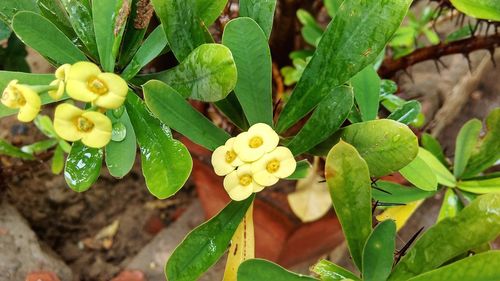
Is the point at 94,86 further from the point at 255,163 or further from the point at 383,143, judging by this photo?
the point at 383,143

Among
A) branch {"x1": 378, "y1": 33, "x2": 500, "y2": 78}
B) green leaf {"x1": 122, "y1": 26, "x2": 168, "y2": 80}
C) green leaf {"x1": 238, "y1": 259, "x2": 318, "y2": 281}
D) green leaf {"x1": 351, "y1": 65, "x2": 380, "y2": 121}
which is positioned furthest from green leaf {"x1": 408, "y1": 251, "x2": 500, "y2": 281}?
branch {"x1": 378, "y1": 33, "x2": 500, "y2": 78}

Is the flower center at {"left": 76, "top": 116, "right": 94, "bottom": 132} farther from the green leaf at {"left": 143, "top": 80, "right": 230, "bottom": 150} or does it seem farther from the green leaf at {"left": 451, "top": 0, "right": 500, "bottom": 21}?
the green leaf at {"left": 451, "top": 0, "right": 500, "bottom": 21}


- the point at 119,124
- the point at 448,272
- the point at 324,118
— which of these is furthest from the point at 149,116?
the point at 448,272

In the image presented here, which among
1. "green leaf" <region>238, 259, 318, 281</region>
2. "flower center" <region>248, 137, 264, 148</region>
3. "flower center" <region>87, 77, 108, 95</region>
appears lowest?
"green leaf" <region>238, 259, 318, 281</region>

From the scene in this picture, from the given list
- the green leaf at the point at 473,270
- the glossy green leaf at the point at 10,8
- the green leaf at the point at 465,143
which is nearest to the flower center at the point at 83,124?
the glossy green leaf at the point at 10,8

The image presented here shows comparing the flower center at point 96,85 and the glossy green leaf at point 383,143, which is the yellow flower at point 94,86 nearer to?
the flower center at point 96,85

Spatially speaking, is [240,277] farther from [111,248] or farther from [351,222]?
[111,248]
